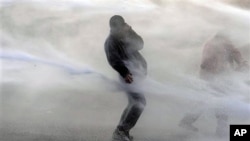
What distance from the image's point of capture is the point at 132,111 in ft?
11.2

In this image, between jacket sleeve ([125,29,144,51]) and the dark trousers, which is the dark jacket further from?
the dark trousers

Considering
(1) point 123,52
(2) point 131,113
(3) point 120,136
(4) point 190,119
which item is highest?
(1) point 123,52

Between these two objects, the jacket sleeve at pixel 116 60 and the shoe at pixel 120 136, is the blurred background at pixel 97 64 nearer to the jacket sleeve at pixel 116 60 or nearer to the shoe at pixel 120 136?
the shoe at pixel 120 136

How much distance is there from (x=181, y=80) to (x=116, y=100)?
2.24ft

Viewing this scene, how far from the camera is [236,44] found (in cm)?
356

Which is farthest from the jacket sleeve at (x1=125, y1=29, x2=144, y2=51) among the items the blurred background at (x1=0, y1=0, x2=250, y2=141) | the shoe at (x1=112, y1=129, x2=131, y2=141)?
the shoe at (x1=112, y1=129, x2=131, y2=141)

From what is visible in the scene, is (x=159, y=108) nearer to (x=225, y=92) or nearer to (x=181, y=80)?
(x=181, y=80)

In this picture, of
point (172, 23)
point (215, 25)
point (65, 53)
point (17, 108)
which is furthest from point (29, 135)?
point (215, 25)

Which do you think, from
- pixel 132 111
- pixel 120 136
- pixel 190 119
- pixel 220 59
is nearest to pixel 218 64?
pixel 220 59

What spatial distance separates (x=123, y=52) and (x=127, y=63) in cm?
11

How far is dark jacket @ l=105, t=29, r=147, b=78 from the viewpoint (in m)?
3.32

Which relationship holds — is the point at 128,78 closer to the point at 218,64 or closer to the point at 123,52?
the point at 123,52

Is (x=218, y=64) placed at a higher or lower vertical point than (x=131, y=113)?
higher

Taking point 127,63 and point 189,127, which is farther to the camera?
point 189,127
